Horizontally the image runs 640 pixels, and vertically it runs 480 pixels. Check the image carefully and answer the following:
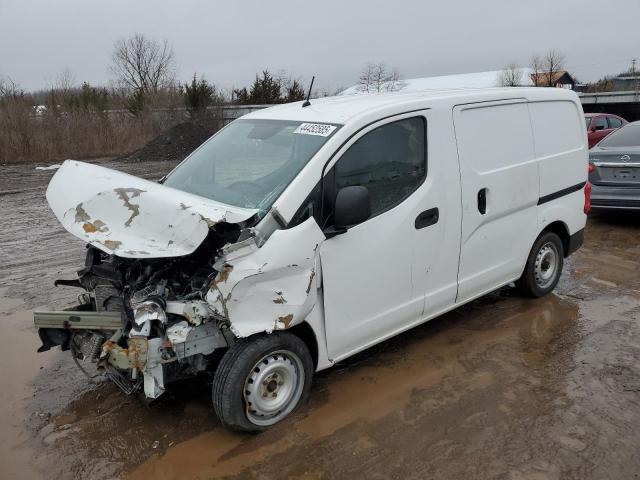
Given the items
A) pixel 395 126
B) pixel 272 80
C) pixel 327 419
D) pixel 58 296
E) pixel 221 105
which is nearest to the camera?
pixel 327 419

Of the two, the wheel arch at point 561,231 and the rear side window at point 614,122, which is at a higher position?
the rear side window at point 614,122

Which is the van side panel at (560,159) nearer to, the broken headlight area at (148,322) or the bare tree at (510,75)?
the broken headlight area at (148,322)

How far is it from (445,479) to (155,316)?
1.83m

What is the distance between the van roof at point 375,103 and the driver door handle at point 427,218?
764mm

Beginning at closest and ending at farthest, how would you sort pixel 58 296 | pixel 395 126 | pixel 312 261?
1. pixel 312 261
2. pixel 395 126
3. pixel 58 296

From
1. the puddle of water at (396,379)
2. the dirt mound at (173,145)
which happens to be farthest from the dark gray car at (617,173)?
the dirt mound at (173,145)

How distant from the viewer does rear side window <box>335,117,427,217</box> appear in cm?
360

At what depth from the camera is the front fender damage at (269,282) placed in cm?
297

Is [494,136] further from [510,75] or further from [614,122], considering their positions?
[510,75]

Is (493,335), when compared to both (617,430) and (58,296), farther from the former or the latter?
(58,296)

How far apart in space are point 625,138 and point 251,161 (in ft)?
24.2

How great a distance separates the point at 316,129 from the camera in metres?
3.69

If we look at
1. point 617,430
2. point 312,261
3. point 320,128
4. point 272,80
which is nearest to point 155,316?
point 312,261

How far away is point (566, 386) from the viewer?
12.7 feet
